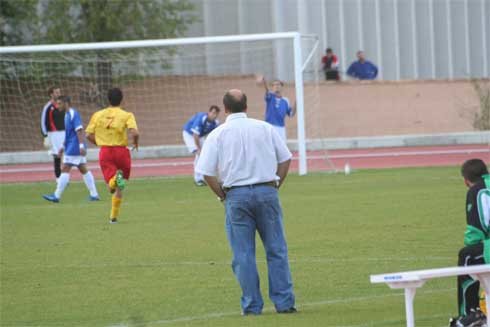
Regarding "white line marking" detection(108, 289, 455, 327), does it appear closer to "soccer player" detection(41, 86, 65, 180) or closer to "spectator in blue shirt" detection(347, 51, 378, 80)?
"soccer player" detection(41, 86, 65, 180)

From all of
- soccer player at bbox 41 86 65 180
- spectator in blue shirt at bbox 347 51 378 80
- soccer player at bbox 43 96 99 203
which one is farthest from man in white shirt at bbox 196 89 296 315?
spectator in blue shirt at bbox 347 51 378 80

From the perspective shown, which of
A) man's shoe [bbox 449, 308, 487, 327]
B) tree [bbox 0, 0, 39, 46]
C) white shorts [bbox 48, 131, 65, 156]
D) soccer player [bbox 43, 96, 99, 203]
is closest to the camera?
man's shoe [bbox 449, 308, 487, 327]

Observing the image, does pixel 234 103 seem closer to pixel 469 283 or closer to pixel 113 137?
pixel 469 283

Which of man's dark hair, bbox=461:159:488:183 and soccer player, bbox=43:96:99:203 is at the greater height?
man's dark hair, bbox=461:159:488:183

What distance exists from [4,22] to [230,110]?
92.2ft

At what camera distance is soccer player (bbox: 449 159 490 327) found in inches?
358

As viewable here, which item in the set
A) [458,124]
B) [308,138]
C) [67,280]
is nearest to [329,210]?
[67,280]

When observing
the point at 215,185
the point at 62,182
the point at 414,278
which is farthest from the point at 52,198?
the point at 414,278

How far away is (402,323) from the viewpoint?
377 inches

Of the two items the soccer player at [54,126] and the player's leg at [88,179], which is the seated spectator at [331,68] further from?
the player's leg at [88,179]

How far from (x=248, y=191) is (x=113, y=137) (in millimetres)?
8571

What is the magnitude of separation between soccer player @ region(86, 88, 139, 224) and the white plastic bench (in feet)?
34.0

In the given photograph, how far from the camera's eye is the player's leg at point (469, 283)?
362 inches

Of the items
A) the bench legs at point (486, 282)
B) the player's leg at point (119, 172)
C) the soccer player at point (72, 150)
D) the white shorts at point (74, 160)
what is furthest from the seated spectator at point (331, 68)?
the bench legs at point (486, 282)
